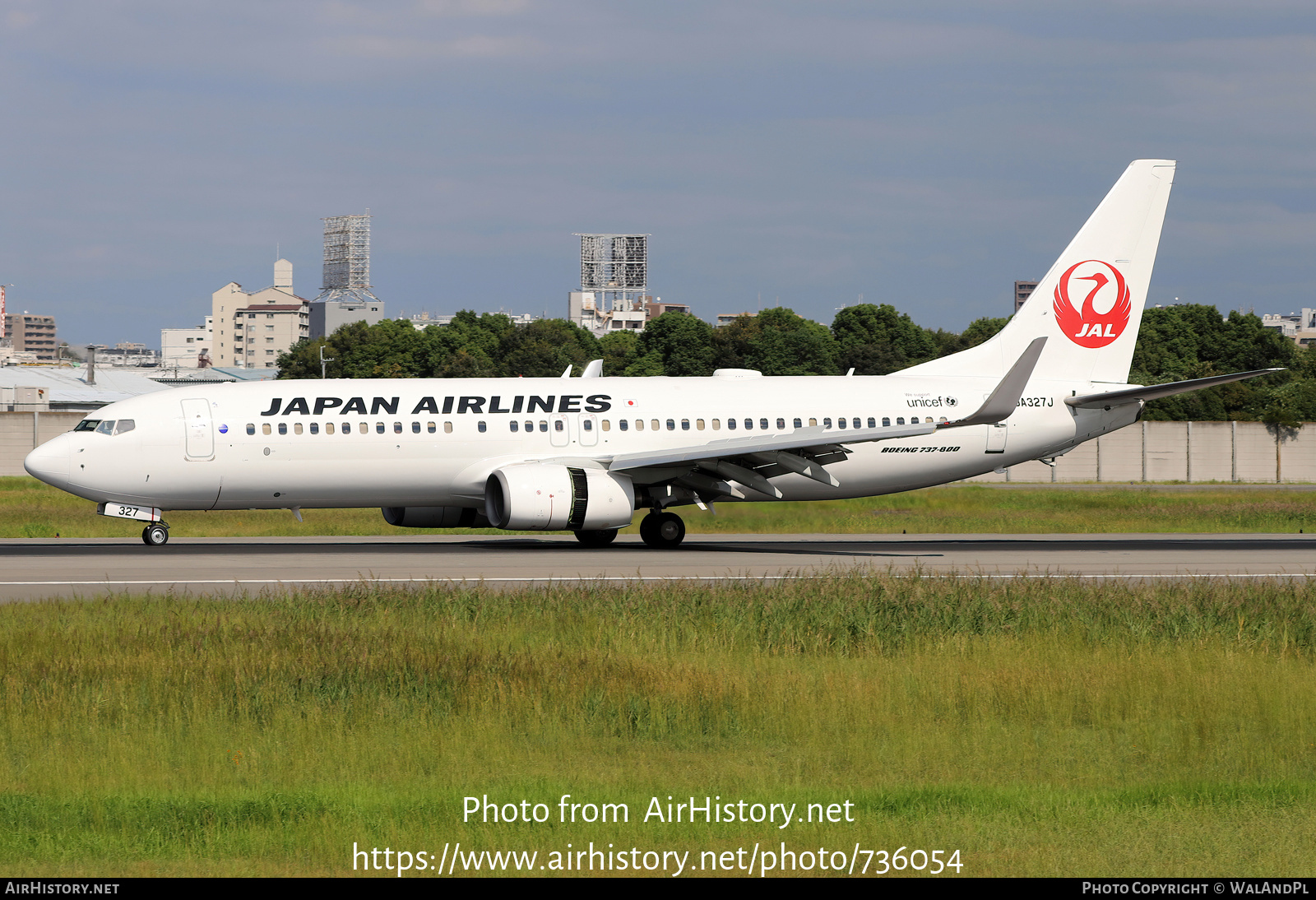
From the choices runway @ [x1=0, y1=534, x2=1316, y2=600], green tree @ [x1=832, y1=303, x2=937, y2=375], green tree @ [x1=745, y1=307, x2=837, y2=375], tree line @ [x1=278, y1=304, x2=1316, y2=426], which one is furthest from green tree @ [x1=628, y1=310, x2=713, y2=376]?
runway @ [x1=0, y1=534, x2=1316, y2=600]

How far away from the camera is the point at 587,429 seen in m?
31.1

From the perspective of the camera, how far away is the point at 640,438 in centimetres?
3136

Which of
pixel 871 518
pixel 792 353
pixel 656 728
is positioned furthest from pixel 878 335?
pixel 656 728

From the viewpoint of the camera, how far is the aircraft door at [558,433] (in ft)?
101

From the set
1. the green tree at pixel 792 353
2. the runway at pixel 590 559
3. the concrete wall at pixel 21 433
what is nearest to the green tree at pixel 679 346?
the green tree at pixel 792 353

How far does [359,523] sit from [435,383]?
10.7m

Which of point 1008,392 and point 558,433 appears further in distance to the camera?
point 558,433

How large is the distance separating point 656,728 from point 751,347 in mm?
147532

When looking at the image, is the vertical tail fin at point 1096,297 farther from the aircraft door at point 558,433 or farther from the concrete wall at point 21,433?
the concrete wall at point 21,433

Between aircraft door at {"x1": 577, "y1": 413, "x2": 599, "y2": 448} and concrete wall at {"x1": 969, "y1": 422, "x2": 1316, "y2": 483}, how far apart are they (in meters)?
48.5

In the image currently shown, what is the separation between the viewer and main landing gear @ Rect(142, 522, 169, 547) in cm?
3077

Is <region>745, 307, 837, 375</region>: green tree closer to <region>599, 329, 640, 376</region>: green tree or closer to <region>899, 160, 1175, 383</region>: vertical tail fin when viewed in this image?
<region>599, 329, 640, 376</region>: green tree

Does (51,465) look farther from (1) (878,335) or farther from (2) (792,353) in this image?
(1) (878,335)

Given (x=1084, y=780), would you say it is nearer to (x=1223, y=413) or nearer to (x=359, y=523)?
(x=359, y=523)
